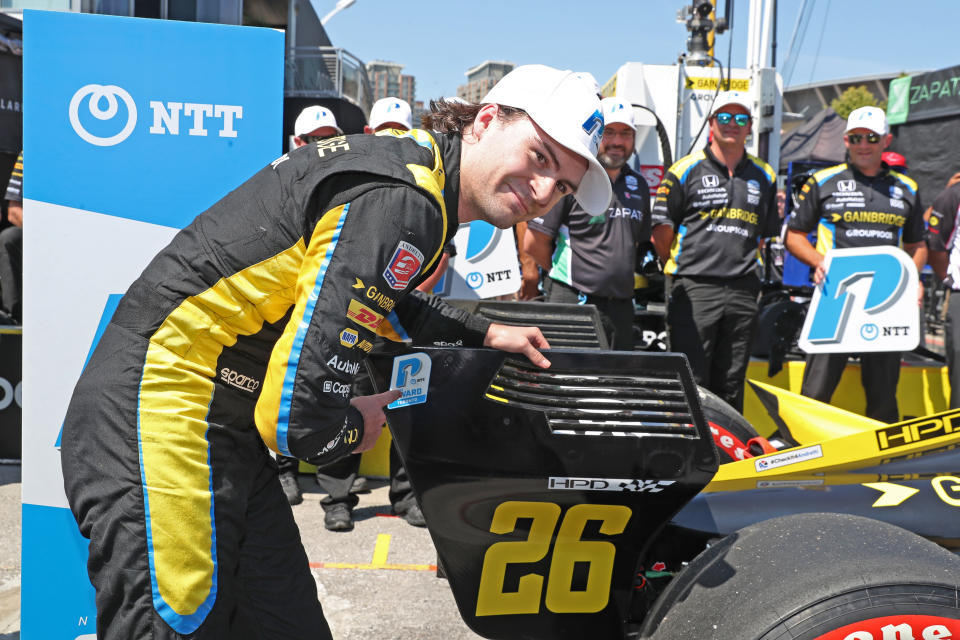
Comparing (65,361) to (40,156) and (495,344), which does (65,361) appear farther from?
(495,344)

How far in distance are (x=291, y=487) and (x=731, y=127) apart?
10.5ft

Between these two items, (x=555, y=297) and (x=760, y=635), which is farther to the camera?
(x=555, y=297)

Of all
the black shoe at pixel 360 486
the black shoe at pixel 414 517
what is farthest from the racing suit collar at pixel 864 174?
the black shoe at pixel 360 486

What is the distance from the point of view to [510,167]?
5.53ft

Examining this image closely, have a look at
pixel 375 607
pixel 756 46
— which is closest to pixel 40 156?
pixel 375 607

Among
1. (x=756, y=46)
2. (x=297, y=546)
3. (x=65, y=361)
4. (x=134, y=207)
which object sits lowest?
(x=297, y=546)

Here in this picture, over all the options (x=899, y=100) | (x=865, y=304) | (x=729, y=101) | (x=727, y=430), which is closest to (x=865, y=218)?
(x=865, y=304)

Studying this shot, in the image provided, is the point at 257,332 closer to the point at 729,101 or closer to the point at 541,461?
the point at 541,461

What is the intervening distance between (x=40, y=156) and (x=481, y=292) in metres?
3.09

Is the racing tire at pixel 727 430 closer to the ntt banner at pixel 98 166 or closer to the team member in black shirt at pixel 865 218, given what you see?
the ntt banner at pixel 98 166

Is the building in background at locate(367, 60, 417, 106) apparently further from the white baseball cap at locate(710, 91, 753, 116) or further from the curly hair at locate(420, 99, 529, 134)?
the curly hair at locate(420, 99, 529, 134)

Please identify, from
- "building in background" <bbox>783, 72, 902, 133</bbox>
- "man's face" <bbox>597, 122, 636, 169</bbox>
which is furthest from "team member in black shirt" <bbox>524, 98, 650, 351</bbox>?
Result: "building in background" <bbox>783, 72, 902, 133</bbox>

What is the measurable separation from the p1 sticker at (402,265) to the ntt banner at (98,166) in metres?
1.05

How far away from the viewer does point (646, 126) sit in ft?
22.6
